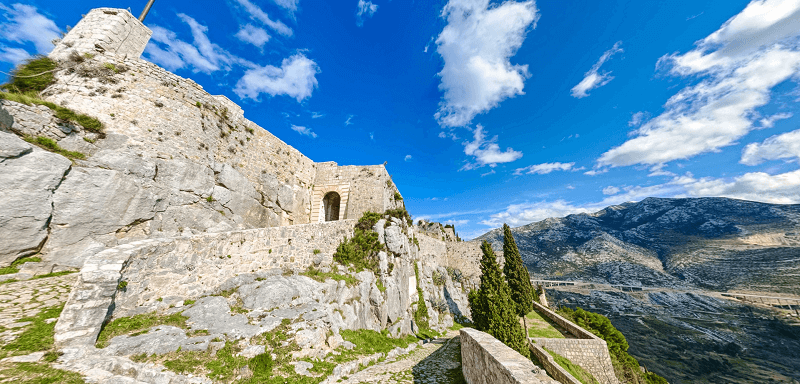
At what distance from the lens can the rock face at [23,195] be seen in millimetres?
7559

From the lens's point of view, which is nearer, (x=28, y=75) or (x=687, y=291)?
(x=28, y=75)

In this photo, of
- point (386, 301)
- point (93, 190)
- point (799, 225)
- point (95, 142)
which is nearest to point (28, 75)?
point (95, 142)

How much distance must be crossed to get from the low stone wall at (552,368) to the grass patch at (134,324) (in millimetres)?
15564

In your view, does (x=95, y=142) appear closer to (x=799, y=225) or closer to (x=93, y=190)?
(x=93, y=190)

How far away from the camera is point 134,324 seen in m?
7.12

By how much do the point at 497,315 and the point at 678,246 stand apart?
378ft

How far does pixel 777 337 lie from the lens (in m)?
45.6

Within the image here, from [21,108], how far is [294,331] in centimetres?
1398

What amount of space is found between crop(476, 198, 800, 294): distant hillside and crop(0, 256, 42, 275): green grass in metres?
81.3

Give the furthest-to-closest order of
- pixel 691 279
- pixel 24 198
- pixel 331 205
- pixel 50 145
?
pixel 691 279
pixel 331 205
pixel 50 145
pixel 24 198

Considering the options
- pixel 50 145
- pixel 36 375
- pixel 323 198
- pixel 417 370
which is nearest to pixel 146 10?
pixel 50 145

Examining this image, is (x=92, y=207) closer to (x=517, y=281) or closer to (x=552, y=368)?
(x=552, y=368)

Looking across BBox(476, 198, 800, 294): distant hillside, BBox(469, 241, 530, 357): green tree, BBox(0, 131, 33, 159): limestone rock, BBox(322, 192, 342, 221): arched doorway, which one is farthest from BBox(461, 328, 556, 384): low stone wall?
BBox(476, 198, 800, 294): distant hillside

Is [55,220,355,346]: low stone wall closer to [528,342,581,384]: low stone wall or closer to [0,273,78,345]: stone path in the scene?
[0,273,78,345]: stone path
